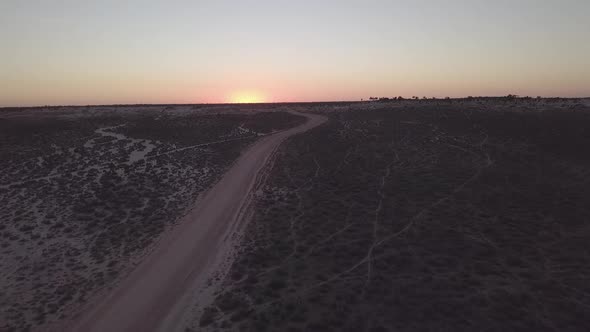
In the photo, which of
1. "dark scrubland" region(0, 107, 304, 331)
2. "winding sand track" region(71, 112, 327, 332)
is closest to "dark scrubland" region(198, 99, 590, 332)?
"winding sand track" region(71, 112, 327, 332)

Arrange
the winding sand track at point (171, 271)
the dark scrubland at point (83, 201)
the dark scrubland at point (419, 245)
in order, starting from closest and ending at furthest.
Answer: the dark scrubland at point (419, 245) → the winding sand track at point (171, 271) → the dark scrubland at point (83, 201)

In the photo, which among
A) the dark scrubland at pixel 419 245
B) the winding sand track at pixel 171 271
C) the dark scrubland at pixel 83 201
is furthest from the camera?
the dark scrubland at pixel 83 201

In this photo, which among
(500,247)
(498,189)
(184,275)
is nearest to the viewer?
(184,275)

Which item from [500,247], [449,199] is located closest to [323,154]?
[449,199]

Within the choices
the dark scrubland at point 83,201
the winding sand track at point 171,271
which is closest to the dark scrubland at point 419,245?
the winding sand track at point 171,271

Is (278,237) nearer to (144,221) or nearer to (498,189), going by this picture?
(144,221)

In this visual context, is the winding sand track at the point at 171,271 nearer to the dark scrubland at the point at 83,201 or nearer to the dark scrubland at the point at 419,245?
the dark scrubland at the point at 83,201

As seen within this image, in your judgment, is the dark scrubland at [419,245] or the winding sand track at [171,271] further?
the winding sand track at [171,271]
